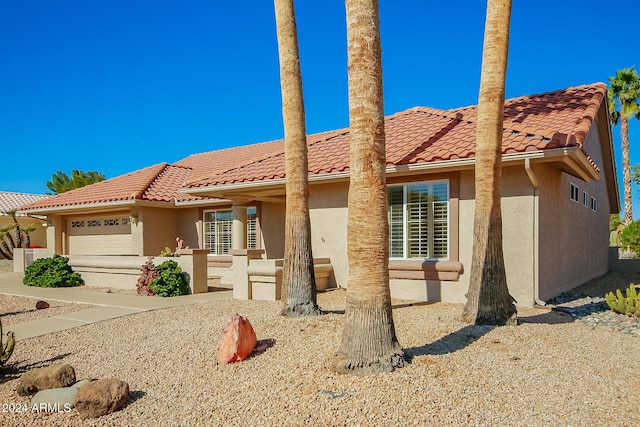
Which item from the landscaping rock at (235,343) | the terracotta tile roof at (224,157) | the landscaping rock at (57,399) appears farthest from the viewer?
the terracotta tile roof at (224,157)

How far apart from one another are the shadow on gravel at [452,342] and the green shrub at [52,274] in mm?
12813

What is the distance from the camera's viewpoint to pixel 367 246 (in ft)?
17.6

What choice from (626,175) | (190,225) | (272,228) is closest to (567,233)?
(272,228)

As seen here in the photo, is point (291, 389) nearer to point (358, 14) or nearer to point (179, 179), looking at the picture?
point (358, 14)

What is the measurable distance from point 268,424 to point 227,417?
47 centimetres

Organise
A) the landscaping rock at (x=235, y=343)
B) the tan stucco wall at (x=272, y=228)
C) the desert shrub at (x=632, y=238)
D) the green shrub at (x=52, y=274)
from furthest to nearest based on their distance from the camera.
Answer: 1. the desert shrub at (x=632, y=238)
2. the tan stucco wall at (x=272, y=228)
3. the green shrub at (x=52, y=274)
4. the landscaping rock at (x=235, y=343)

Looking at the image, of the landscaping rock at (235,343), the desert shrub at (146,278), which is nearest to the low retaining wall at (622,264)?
the desert shrub at (146,278)

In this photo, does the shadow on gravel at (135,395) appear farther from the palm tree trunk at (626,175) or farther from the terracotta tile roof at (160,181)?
the palm tree trunk at (626,175)

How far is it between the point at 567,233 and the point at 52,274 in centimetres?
1512

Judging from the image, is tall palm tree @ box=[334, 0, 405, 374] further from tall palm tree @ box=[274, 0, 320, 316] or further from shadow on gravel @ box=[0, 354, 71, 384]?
shadow on gravel @ box=[0, 354, 71, 384]

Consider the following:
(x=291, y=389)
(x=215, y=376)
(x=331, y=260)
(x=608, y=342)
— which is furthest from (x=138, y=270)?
(x=608, y=342)

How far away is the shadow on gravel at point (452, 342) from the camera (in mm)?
5910

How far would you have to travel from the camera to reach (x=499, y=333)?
274 inches

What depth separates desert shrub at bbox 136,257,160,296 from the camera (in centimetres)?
1277
